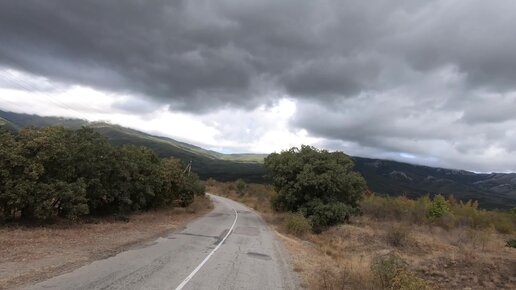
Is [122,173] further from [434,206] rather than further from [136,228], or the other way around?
[434,206]

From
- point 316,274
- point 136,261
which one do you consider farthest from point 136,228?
point 316,274

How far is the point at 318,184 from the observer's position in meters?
34.9

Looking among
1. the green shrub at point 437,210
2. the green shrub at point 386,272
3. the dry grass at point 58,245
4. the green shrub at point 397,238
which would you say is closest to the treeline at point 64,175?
the dry grass at point 58,245

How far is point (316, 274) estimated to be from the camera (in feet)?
49.1

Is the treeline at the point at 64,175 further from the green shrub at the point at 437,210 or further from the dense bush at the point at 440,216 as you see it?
the green shrub at the point at 437,210

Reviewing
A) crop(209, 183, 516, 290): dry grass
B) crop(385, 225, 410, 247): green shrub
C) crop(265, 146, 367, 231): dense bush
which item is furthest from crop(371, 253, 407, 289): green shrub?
crop(265, 146, 367, 231): dense bush

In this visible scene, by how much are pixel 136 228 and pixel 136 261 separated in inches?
387

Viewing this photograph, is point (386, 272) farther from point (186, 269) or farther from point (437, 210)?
point (437, 210)

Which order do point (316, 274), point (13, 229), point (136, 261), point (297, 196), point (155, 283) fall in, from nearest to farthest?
point (155, 283)
point (136, 261)
point (316, 274)
point (13, 229)
point (297, 196)

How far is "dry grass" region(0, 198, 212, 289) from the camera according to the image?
1023 cm

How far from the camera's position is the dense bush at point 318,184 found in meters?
34.4

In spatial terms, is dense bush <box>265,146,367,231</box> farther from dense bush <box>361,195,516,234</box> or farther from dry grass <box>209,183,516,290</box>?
dense bush <box>361,195,516,234</box>

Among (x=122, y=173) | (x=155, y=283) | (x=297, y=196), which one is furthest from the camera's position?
(x=297, y=196)

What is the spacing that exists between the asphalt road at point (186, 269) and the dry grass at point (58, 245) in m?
0.55
